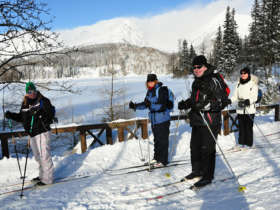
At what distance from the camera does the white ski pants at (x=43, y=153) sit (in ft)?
13.6

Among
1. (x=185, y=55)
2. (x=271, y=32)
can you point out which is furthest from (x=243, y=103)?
(x=185, y=55)

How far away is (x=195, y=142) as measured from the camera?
3.71 meters

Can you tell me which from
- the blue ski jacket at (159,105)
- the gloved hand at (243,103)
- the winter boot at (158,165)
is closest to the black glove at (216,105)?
the blue ski jacket at (159,105)

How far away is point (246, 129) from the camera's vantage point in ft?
19.3

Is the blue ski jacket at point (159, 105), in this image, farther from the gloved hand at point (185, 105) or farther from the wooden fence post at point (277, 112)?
the wooden fence post at point (277, 112)

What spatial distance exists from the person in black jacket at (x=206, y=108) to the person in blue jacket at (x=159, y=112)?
42.5 inches

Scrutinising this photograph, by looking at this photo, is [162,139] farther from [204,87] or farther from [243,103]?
[243,103]

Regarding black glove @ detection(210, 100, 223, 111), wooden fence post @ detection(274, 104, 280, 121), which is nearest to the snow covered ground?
black glove @ detection(210, 100, 223, 111)

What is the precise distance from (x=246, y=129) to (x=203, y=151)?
2970 mm

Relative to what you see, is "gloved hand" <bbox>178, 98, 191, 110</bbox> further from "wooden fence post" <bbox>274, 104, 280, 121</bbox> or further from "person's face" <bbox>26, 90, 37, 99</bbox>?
"wooden fence post" <bbox>274, 104, 280, 121</bbox>

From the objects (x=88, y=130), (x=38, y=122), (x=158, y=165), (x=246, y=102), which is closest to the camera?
(x=38, y=122)

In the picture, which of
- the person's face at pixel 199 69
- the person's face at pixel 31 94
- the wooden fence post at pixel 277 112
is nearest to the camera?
the person's face at pixel 199 69

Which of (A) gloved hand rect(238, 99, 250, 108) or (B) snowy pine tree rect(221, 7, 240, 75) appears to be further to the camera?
(B) snowy pine tree rect(221, 7, 240, 75)

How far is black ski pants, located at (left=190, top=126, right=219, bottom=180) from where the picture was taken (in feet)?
11.5
